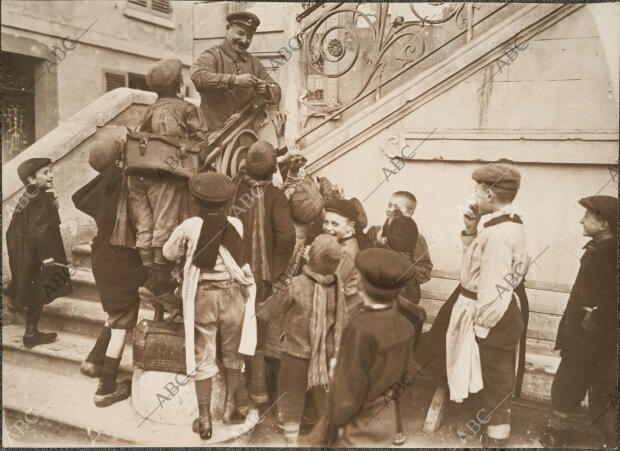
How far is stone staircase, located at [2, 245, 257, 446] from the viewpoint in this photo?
341 cm

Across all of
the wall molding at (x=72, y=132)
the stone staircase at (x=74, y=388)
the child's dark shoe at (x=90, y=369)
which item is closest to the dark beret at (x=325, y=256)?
the stone staircase at (x=74, y=388)

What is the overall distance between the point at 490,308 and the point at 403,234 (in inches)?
29.1

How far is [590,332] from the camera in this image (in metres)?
3.43

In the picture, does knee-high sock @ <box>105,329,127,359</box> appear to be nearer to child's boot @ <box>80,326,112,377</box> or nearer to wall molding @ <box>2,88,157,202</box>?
child's boot @ <box>80,326,112,377</box>

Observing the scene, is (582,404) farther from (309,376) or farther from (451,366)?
(309,376)

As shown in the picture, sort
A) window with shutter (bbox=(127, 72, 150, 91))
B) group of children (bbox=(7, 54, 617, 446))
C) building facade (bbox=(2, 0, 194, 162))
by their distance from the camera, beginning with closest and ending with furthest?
group of children (bbox=(7, 54, 617, 446))
building facade (bbox=(2, 0, 194, 162))
window with shutter (bbox=(127, 72, 150, 91))

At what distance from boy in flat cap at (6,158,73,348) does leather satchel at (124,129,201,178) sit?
76cm

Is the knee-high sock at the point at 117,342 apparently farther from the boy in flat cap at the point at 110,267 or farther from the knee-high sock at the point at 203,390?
the knee-high sock at the point at 203,390

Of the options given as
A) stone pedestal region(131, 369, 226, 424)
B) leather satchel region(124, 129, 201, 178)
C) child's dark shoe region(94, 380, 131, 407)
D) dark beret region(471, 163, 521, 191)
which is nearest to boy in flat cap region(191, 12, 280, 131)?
leather satchel region(124, 129, 201, 178)

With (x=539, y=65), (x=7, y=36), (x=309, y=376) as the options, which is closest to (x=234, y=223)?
(x=309, y=376)

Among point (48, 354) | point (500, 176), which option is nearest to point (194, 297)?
point (48, 354)

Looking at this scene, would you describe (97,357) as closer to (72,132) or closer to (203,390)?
(203,390)

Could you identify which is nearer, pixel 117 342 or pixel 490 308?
pixel 490 308

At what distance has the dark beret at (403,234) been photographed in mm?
3455
